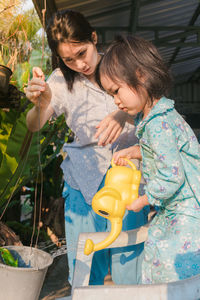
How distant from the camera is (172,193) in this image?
48.7 inches

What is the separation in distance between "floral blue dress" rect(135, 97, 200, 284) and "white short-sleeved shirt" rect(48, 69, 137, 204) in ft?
1.21

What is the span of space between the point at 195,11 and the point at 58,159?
3.99 meters

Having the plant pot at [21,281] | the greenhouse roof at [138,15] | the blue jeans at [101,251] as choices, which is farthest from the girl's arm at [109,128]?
the greenhouse roof at [138,15]

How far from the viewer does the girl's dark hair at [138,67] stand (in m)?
1.36

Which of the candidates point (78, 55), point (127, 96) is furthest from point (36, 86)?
point (127, 96)

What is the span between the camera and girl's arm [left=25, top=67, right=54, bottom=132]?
148 centimetres

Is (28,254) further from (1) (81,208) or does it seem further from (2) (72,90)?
(2) (72,90)

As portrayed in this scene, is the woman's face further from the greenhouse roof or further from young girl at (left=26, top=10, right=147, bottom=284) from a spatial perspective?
the greenhouse roof

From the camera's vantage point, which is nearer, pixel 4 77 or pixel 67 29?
pixel 4 77

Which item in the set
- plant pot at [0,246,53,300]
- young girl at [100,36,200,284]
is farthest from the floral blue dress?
plant pot at [0,246,53,300]

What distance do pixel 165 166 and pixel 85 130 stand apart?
58 centimetres

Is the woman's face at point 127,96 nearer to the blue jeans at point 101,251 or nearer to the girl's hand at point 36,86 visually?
the girl's hand at point 36,86

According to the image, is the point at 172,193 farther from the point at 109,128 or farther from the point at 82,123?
the point at 82,123

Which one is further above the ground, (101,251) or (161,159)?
(161,159)
